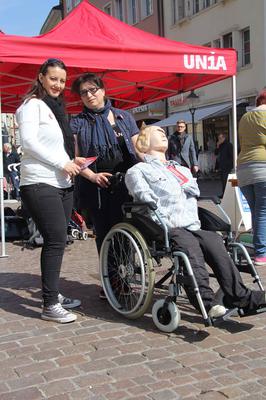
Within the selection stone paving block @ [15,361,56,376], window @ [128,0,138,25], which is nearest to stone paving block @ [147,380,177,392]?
stone paving block @ [15,361,56,376]

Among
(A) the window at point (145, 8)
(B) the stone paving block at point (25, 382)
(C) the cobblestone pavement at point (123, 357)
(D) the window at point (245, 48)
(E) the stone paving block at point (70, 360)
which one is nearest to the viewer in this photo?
(C) the cobblestone pavement at point (123, 357)

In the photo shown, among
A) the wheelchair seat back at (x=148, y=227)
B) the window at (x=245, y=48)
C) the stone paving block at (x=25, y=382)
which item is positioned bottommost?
the stone paving block at (x=25, y=382)

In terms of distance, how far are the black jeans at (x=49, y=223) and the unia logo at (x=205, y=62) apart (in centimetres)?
320

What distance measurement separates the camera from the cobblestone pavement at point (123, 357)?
284cm

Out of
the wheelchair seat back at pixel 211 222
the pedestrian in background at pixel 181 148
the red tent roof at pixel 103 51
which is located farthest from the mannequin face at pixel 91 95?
the pedestrian in background at pixel 181 148

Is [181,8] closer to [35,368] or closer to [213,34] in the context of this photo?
[213,34]

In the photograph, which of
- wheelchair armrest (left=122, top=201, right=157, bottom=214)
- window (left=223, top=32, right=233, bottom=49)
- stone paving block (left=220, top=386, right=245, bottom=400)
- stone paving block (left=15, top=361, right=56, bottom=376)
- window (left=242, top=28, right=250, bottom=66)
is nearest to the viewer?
stone paving block (left=220, top=386, right=245, bottom=400)

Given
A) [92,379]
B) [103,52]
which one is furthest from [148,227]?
[103,52]

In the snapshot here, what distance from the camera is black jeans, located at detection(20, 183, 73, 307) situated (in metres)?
3.88

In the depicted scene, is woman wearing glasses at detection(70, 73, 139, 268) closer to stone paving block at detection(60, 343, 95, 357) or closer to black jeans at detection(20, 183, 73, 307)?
black jeans at detection(20, 183, 73, 307)

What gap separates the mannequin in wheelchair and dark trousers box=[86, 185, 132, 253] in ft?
1.50

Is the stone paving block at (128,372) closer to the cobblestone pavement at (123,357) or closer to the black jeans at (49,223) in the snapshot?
the cobblestone pavement at (123,357)

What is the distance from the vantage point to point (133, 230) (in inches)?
151

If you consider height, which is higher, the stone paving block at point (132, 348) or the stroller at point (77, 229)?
the stroller at point (77, 229)
